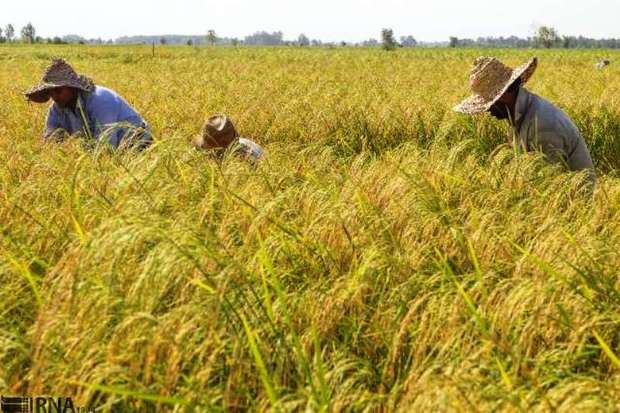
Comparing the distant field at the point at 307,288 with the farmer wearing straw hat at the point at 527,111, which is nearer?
the distant field at the point at 307,288

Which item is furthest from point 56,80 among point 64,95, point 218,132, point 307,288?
point 307,288

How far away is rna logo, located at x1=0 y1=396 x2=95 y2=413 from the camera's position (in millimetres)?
1828

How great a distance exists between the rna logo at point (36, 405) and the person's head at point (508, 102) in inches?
140

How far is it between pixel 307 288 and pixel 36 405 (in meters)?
1.19

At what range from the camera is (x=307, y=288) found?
258cm

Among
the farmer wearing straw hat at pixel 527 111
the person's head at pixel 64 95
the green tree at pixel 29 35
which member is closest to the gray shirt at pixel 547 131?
the farmer wearing straw hat at pixel 527 111

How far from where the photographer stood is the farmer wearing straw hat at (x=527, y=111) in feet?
14.0

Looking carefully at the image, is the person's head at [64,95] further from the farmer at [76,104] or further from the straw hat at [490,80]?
the straw hat at [490,80]

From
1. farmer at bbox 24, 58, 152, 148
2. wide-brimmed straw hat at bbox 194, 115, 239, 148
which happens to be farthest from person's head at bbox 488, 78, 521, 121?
farmer at bbox 24, 58, 152, 148

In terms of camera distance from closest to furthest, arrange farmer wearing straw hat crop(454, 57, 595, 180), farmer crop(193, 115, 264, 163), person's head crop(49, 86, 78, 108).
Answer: farmer wearing straw hat crop(454, 57, 595, 180) → farmer crop(193, 115, 264, 163) → person's head crop(49, 86, 78, 108)

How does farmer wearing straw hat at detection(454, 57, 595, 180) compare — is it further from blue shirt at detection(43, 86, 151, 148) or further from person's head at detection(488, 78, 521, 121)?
blue shirt at detection(43, 86, 151, 148)

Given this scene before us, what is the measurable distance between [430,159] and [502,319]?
7.22ft

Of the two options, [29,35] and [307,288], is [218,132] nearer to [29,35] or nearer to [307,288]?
[307,288]

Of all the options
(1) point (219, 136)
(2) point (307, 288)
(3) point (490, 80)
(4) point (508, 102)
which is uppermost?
(3) point (490, 80)
